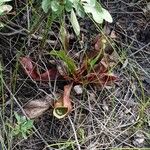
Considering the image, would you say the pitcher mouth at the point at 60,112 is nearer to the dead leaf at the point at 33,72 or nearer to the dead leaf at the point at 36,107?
the dead leaf at the point at 36,107

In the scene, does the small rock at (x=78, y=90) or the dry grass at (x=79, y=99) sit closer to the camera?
the dry grass at (x=79, y=99)

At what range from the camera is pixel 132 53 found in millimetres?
1868

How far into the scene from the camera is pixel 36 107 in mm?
1629

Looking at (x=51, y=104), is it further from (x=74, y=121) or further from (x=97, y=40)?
(x=97, y=40)

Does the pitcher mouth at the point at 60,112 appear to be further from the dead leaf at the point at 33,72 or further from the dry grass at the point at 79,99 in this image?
the dead leaf at the point at 33,72

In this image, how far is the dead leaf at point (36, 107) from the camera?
1.61m

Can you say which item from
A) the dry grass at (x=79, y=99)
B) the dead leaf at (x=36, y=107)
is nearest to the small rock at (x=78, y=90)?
the dry grass at (x=79, y=99)

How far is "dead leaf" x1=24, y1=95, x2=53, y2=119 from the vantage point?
→ 1.61m

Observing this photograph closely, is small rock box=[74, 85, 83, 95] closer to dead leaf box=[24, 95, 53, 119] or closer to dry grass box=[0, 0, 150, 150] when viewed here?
dry grass box=[0, 0, 150, 150]

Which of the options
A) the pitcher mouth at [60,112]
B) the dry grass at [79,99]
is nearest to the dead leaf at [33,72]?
the dry grass at [79,99]

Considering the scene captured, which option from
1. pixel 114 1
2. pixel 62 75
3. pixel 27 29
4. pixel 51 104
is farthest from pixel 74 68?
pixel 114 1

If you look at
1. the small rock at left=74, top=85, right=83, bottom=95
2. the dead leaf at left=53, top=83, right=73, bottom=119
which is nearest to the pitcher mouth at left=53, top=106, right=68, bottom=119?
the dead leaf at left=53, top=83, right=73, bottom=119

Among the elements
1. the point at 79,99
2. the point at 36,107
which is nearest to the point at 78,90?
the point at 79,99

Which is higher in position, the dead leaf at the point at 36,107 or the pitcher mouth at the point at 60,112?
the dead leaf at the point at 36,107
